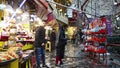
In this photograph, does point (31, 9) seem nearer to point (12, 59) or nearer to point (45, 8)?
point (45, 8)

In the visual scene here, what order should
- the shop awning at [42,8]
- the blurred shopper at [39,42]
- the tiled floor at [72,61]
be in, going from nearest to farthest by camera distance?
the blurred shopper at [39,42], the tiled floor at [72,61], the shop awning at [42,8]

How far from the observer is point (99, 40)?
48.8 ft

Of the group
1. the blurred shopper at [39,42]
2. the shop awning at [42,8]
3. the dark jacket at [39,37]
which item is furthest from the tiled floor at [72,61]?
the shop awning at [42,8]

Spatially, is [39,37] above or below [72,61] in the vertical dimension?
above

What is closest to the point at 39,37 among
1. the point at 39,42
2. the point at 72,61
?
the point at 39,42

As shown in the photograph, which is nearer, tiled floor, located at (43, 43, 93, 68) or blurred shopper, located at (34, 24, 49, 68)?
blurred shopper, located at (34, 24, 49, 68)

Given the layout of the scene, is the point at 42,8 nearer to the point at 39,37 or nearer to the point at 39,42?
the point at 39,37

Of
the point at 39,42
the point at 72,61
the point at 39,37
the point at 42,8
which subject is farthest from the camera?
the point at 42,8

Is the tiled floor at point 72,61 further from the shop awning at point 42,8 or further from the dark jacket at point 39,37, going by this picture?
the shop awning at point 42,8

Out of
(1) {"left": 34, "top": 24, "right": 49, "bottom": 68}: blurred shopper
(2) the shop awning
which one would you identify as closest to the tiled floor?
(1) {"left": 34, "top": 24, "right": 49, "bottom": 68}: blurred shopper

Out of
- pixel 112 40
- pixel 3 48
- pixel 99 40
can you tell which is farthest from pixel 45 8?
pixel 3 48

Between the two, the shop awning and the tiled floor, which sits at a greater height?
the shop awning

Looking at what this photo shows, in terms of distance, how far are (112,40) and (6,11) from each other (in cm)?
728

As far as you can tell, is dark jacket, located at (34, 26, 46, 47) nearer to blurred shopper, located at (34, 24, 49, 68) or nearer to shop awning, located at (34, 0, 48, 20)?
blurred shopper, located at (34, 24, 49, 68)
